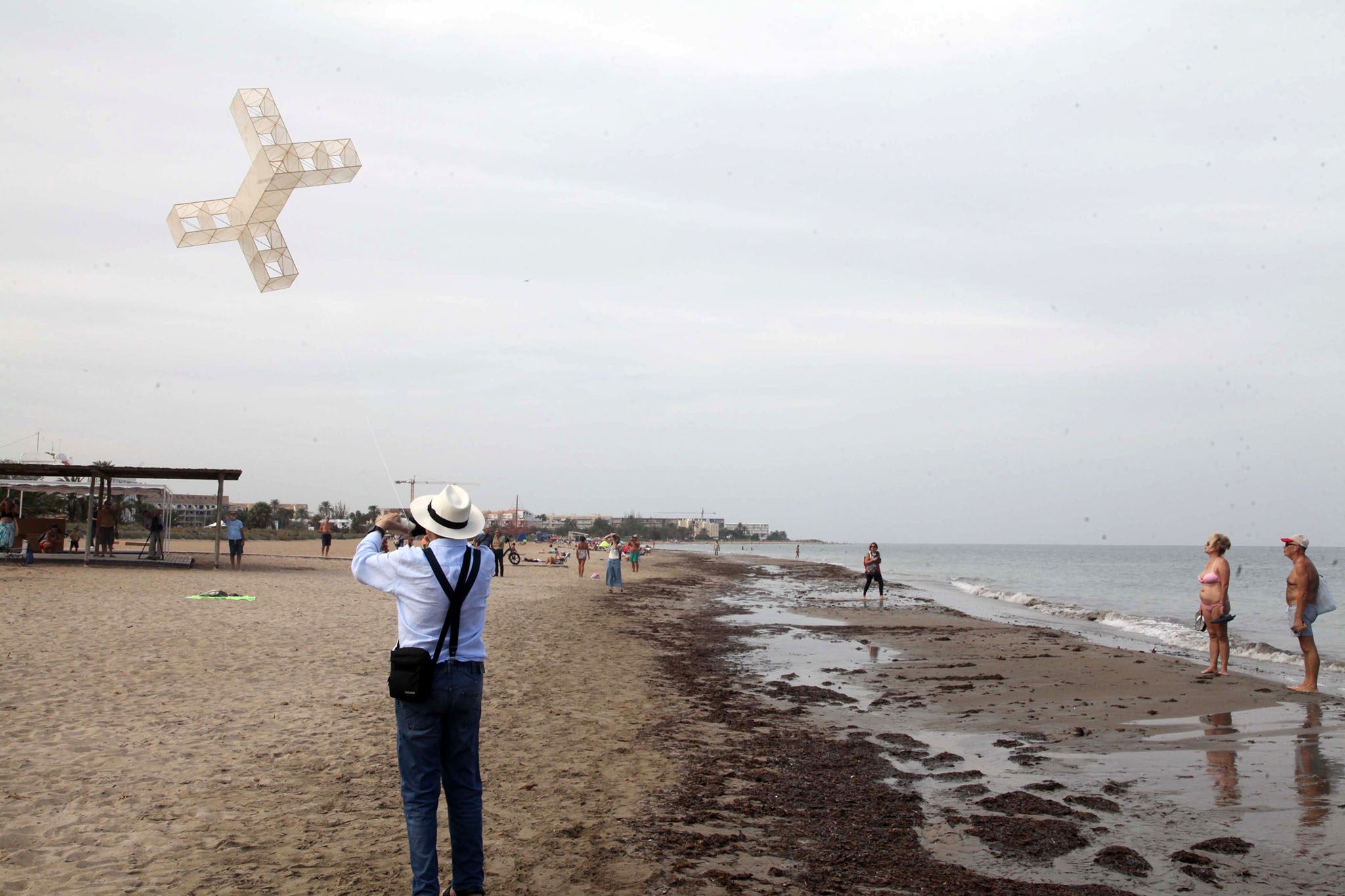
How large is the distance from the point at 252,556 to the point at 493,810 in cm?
3035

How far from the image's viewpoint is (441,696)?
363 cm

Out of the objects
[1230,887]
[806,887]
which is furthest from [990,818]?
[806,887]

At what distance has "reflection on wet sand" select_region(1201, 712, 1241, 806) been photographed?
564 centimetres

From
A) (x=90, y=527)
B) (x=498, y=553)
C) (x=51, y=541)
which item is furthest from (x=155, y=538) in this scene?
(x=498, y=553)

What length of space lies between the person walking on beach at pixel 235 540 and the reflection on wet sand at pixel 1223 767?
22.0 meters

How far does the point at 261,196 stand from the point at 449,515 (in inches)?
153

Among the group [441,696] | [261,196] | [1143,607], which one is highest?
[261,196]

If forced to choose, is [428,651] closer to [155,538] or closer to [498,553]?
[155,538]

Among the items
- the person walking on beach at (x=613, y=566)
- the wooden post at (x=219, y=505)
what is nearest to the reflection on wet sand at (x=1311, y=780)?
the person walking on beach at (x=613, y=566)

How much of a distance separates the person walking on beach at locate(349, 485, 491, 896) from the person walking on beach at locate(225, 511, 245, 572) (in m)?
21.8

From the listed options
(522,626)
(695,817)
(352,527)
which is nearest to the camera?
(695,817)

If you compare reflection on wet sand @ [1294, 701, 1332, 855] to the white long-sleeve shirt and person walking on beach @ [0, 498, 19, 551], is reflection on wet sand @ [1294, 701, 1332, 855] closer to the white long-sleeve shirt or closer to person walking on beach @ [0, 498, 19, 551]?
the white long-sleeve shirt

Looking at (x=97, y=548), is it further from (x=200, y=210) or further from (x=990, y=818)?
(x=990, y=818)

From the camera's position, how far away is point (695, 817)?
509 cm
